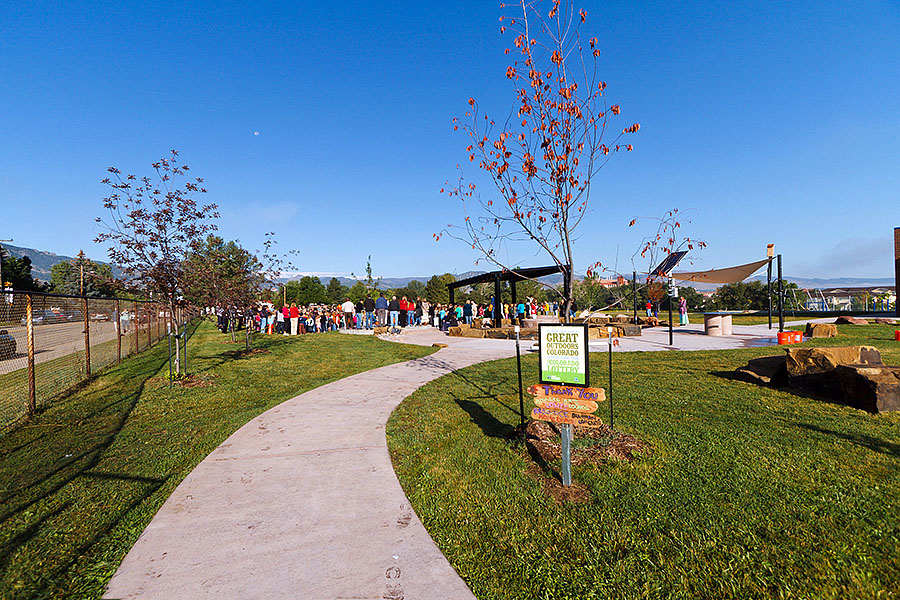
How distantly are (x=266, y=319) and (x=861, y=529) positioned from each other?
82.2ft

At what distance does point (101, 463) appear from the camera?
4.30 m

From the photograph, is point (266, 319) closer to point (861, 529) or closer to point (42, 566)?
point (42, 566)

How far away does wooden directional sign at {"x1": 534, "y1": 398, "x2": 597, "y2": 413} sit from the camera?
365 cm

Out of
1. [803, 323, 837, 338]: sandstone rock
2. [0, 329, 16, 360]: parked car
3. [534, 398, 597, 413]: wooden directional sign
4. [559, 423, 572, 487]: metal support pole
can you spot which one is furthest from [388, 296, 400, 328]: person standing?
[559, 423, 572, 487]: metal support pole

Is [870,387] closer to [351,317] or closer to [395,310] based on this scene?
[395,310]

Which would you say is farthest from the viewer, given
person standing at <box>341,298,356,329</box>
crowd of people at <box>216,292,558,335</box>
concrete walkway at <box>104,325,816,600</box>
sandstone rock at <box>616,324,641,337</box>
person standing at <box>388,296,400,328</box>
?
person standing at <box>341,298,356,329</box>

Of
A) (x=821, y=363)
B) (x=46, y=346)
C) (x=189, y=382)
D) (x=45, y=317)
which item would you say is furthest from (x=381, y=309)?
(x=821, y=363)

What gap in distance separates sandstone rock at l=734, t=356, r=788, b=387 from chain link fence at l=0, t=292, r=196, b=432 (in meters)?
12.0

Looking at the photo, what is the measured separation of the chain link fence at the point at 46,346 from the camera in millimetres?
6311

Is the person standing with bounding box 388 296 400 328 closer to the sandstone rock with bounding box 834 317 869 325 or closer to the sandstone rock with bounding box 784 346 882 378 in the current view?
the sandstone rock with bounding box 784 346 882 378

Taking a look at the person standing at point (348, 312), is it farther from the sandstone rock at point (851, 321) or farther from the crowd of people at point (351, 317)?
the sandstone rock at point (851, 321)

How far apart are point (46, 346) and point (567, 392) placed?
10854 mm

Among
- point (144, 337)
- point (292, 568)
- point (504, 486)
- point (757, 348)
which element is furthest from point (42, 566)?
point (144, 337)

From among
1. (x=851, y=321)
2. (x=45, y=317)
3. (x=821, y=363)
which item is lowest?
(x=851, y=321)
